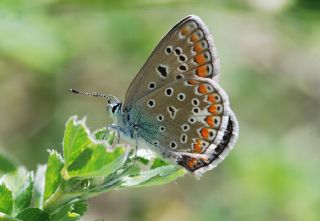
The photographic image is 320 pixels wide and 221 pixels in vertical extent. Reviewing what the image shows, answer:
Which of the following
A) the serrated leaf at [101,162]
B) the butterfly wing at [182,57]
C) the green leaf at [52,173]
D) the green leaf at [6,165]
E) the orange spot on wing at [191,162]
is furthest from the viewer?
the butterfly wing at [182,57]

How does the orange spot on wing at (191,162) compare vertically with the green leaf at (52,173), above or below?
below

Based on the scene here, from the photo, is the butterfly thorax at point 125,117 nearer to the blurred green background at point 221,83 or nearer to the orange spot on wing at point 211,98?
the orange spot on wing at point 211,98

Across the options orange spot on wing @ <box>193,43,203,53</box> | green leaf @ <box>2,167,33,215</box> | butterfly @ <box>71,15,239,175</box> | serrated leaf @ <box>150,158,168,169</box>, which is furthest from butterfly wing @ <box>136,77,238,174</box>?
green leaf @ <box>2,167,33,215</box>

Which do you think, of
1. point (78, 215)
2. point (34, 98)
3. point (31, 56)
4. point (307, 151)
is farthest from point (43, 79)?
point (78, 215)

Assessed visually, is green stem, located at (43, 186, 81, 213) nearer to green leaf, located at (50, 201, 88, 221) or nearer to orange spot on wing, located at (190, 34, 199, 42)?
green leaf, located at (50, 201, 88, 221)

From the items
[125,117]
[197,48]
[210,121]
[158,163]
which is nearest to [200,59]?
[197,48]

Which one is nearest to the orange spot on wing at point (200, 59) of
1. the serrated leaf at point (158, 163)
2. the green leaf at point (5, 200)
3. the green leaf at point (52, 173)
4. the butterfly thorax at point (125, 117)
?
the butterfly thorax at point (125, 117)

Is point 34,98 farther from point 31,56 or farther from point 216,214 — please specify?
point 216,214
